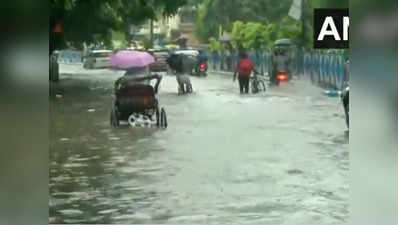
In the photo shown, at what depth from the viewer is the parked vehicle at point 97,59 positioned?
684 cm

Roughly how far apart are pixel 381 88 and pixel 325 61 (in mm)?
395

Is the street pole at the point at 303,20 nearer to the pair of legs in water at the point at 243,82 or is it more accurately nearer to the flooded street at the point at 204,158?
the flooded street at the point at 204,158

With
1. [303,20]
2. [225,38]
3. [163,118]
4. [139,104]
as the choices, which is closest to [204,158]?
[163,118]

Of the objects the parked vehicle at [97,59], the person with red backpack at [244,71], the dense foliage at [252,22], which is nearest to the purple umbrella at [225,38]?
the dense foliage at [252,22]

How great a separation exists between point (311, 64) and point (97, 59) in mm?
1385

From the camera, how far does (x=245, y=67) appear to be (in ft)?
22.6

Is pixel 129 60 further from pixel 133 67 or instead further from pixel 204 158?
pixel 204 158

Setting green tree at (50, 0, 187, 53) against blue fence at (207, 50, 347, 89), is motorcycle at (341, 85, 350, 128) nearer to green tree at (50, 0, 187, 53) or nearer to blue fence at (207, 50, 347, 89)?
blue fence at (207, 50, 347, 89)

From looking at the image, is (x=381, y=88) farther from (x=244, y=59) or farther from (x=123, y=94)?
(x=123, y=94)

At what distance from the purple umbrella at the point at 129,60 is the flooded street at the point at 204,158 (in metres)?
0.09

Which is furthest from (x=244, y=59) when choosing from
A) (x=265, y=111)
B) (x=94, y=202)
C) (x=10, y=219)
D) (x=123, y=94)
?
(x=10, y=219)

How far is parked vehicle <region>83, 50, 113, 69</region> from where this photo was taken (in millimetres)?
6836

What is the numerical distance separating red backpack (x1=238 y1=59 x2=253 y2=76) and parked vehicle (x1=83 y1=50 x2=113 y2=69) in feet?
2.78

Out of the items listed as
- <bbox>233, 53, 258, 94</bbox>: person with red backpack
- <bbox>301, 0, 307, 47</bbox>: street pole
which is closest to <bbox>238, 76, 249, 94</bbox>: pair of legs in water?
<bbox>233, 53, 258, 94</bbox>: person with red backpack
